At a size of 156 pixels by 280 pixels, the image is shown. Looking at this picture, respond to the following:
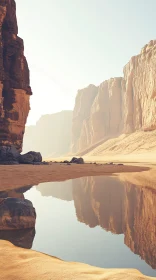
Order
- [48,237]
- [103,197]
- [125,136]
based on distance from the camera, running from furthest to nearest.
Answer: [125,136], [103,197], [48,237]

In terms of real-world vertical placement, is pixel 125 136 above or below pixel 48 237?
above

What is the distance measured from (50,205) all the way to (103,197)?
2.21m

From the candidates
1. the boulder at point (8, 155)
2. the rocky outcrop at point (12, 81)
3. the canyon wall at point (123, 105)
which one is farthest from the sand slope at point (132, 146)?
the boulder at point (8, 155)

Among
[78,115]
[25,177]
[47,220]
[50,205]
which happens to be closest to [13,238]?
[47,220]

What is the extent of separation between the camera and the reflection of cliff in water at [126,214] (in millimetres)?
5080

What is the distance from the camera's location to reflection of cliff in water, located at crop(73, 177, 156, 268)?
5.08 m

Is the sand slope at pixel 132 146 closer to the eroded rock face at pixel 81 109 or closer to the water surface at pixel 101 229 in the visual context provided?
the water surface at pixel 101 229

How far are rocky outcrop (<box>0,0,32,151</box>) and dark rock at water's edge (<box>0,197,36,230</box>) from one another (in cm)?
2362

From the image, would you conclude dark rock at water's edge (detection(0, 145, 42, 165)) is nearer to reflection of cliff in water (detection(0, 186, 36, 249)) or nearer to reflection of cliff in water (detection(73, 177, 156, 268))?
reflection of cliff in water (detection(73, 177, 156, 268))

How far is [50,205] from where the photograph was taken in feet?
32.5

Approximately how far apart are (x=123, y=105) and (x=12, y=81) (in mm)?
82059

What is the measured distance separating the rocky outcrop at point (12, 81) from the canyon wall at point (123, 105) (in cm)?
4870

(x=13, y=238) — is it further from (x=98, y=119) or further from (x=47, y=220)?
(x=98, y=119)

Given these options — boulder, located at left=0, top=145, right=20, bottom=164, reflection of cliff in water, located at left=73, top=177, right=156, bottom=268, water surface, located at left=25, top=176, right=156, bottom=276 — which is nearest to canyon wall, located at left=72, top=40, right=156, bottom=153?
boulder, located at left=0, top=145, right=20, bottom=164
